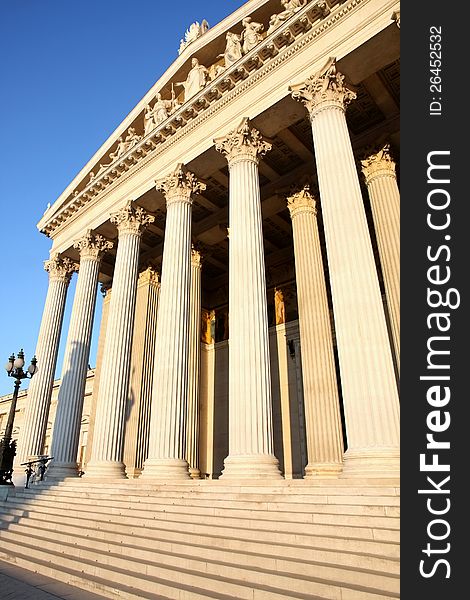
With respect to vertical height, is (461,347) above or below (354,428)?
above

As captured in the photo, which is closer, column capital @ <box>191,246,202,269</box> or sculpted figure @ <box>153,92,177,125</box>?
sculpted figure @ <box>153,92,177,125</box>

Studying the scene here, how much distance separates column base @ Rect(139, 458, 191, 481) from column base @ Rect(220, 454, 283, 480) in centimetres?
256

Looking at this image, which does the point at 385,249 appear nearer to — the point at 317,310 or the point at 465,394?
the point at 317,310

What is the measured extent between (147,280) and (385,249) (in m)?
14.1

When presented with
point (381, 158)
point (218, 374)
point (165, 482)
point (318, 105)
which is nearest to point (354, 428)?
point (165, 482)

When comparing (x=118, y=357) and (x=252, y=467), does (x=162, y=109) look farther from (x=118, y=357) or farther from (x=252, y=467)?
(x=252, y=467)

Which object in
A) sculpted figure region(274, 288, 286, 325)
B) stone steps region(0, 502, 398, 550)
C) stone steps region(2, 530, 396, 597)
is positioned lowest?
stone steps region(2, 530, 396, 597)

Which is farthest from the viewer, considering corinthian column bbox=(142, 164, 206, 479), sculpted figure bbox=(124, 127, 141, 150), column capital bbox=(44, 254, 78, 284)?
column capital bbox=(44, 254, 78, 284)

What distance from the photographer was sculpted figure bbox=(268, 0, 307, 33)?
47.1ft

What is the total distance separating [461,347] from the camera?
495cm

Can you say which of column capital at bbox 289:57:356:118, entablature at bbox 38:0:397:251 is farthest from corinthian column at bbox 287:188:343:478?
entablature at bbox 38:0:397:251

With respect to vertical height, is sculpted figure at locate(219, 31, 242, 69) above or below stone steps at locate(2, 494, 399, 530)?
above

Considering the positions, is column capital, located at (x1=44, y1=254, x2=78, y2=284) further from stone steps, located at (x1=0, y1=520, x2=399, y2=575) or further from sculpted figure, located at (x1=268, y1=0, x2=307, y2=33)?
stone steps, located at (x1=0, y1=520, x2=399, y2=575)

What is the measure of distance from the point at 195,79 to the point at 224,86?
110 inches
